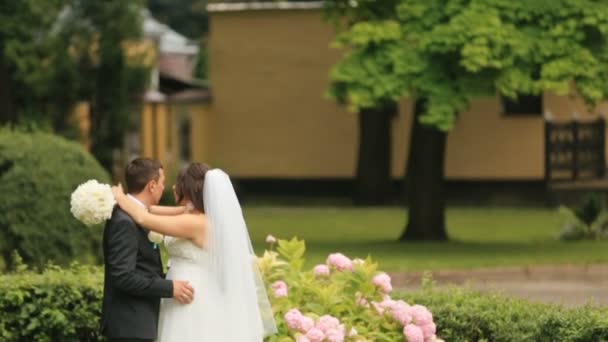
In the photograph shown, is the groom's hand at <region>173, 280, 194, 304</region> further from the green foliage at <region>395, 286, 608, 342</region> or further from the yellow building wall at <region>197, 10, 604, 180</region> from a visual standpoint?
the yellow building wall at <region>197, 10, 604, 180</region>

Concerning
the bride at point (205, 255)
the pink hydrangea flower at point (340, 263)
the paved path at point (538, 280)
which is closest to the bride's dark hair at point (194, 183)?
the bride at point (205, 255)

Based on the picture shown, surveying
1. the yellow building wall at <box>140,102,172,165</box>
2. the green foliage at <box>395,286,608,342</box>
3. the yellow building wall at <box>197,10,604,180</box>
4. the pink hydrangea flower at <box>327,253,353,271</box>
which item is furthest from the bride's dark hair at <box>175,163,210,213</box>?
the yellow building wall at <box>140,102,172,165</box>

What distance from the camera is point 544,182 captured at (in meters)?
38.6

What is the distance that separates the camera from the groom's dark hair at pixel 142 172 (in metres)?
9.25

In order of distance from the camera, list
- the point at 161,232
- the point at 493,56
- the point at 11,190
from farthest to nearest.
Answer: the point at 493,56 → the point at 11,190 → the point at 161,232

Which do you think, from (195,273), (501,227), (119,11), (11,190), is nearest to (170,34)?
(119,11)

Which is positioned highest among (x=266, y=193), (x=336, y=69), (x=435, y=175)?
(x=336, y=69)

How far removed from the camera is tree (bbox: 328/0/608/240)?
76.9 ft

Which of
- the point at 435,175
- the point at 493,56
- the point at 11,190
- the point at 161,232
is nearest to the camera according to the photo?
the point at 161,232

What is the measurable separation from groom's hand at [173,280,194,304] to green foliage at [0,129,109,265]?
32.7 ft

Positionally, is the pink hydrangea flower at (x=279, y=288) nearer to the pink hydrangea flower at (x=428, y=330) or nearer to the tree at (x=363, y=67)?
the pink hydrangea flower at (x=428, y=330)

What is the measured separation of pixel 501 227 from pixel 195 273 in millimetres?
21741

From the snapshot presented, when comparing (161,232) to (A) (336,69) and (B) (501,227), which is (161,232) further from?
(B) (501,227)

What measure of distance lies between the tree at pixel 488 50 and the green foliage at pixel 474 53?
1 cm
